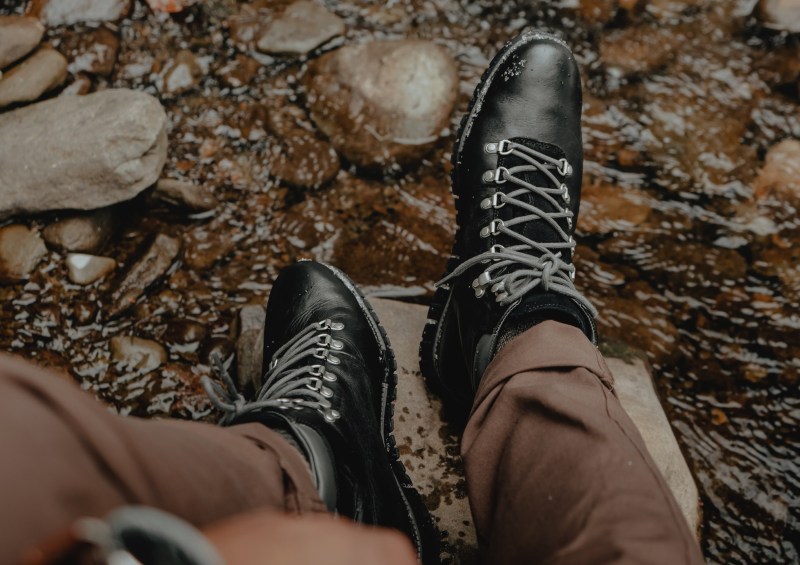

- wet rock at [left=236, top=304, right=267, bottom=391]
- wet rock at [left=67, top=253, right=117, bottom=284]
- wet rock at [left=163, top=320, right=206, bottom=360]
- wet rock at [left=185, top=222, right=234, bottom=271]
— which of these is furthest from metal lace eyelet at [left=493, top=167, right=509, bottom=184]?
wet rock at [left=67, top=253, right=117, bottom=284]

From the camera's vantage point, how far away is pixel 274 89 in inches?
94.3

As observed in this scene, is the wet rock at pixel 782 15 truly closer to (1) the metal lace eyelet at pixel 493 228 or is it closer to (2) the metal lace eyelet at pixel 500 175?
(2) the metal lace eyelet at pixel 500 175

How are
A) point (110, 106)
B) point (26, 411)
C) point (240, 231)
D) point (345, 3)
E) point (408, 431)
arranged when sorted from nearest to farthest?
point (26, 411), point (408, 431), point (110, 106), point (240, 231), point (345, 3)

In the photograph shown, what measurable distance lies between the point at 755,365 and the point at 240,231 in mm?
1801

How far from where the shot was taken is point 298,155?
2262mm

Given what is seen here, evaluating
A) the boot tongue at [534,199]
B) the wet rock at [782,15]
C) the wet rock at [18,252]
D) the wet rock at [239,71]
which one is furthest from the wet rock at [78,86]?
the wet rock at [782,15]

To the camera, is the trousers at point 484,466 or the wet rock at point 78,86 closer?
the trousers at point 484,466

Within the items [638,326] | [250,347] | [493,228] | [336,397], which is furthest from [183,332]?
[638,326]

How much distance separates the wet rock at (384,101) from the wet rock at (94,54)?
75 centimetres

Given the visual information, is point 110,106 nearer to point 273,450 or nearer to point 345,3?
point 345,3

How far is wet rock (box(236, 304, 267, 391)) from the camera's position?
1.85 metres

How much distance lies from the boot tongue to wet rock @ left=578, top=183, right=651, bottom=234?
38 centimetres

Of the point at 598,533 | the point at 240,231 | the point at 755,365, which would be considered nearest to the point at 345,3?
the point at 240,231

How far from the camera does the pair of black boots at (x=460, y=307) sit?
4.25 ft
